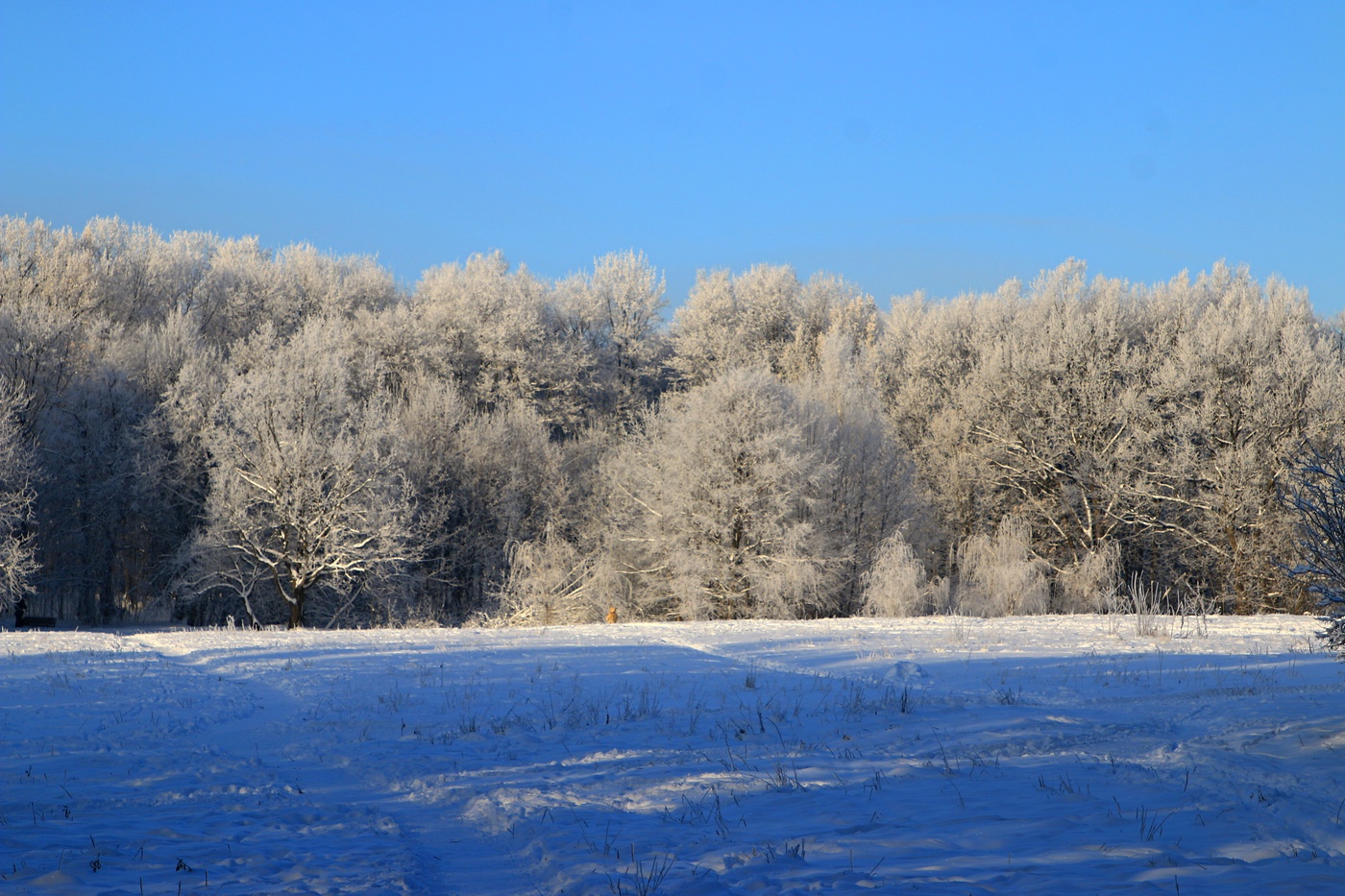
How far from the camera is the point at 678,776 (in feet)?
22.4

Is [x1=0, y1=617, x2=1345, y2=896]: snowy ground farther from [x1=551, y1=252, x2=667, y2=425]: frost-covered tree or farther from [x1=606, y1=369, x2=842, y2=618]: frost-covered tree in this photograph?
[x1=551, y1=252, x2=667, y2=425]: frost-covered tree

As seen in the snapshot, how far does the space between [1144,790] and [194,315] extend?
4178 cm

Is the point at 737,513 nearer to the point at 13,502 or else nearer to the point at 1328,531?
the point at 13,502

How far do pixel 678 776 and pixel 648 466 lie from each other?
2514 cm

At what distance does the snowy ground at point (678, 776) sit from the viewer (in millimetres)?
4668

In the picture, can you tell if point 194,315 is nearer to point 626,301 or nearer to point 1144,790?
point 626,301

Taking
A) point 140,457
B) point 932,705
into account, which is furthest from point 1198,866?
point 140,457

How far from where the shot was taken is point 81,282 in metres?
35.9

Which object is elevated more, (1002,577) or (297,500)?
(297,500)

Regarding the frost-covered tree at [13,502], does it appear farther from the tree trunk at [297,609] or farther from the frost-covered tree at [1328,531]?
the frost-covered tree at [1328,531]

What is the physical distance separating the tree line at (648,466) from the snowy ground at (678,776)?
16221 mm

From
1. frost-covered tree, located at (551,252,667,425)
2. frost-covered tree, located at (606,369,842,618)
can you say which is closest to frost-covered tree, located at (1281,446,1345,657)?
frost-covered tree, located at (606,369,842,618)

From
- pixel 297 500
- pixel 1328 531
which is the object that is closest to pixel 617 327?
pixel 297 500

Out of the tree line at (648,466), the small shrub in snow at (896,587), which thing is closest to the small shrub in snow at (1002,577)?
the tree line at (648,466)
